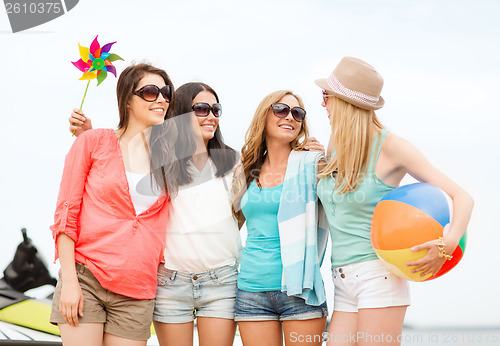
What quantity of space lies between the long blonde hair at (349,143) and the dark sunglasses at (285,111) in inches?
16.4

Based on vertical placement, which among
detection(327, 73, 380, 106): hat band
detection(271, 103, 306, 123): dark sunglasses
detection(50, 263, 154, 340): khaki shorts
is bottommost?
detection(50, 263, 154, 340): khaki shorts

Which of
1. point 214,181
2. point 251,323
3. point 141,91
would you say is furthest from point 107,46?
point 251,323

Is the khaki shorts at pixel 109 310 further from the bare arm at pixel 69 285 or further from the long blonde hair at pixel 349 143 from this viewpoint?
the long blonde hair at pixel 349 143

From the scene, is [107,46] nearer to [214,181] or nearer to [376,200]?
[214,181]

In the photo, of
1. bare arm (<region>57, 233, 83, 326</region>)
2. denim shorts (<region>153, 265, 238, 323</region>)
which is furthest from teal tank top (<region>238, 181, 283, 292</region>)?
bare arm (<region>57, 233, 83, 326</region>)

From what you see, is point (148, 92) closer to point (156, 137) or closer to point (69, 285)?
point (156, 137)

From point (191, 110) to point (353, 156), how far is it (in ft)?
3.82

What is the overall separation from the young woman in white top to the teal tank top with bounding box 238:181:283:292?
130 mm

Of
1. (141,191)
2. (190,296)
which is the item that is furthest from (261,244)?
(141,191)

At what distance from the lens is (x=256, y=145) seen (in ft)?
9.98

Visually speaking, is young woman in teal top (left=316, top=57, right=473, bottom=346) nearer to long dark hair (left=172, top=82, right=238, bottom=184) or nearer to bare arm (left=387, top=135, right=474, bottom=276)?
bare arm (left=387, top=135, right=474, bottom=276)

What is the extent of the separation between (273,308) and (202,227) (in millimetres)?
593

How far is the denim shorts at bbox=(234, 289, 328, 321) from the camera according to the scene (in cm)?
264

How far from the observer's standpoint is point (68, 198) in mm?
2461
